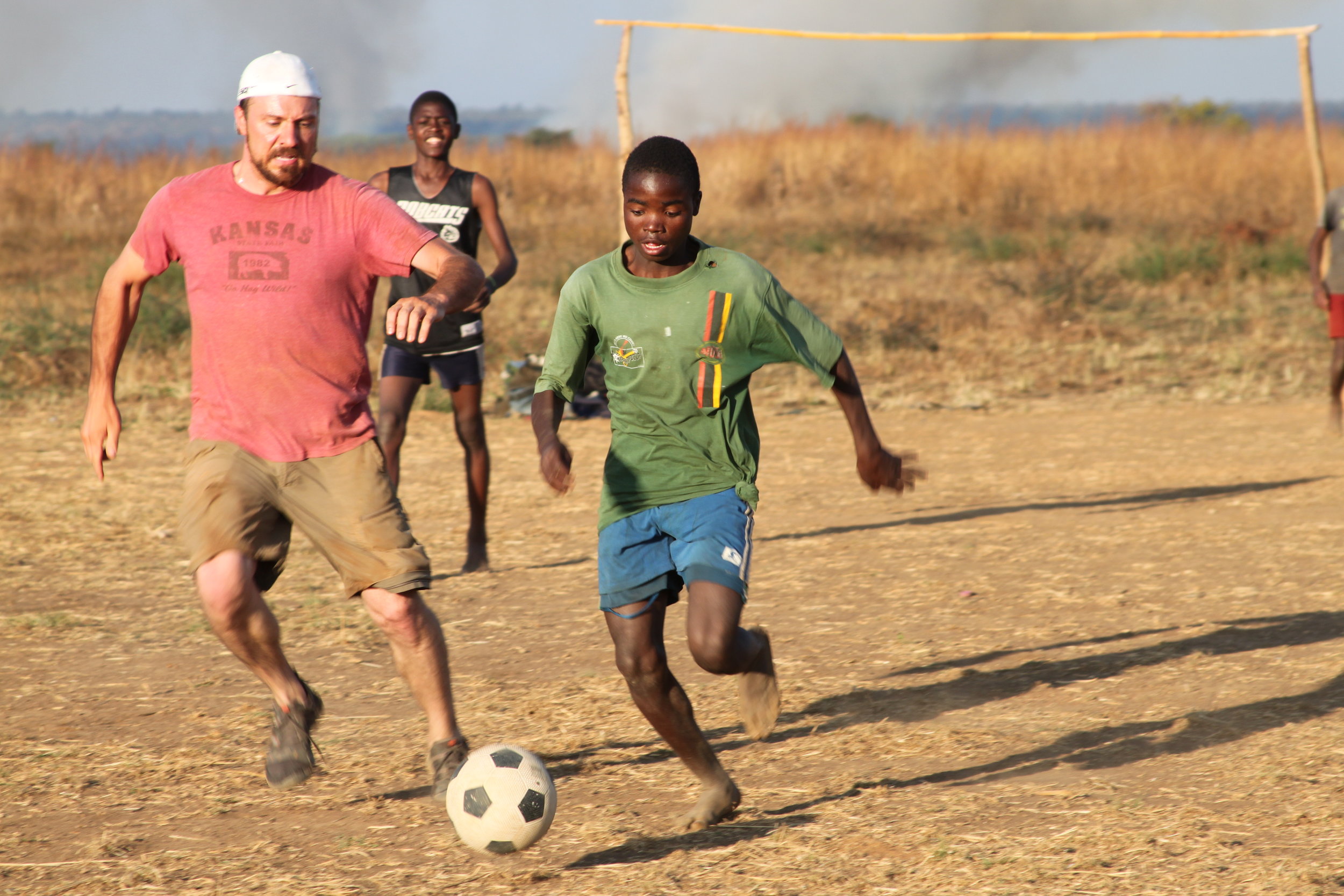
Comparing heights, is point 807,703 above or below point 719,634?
below

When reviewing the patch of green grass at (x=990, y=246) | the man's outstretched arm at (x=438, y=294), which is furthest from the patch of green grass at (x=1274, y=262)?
the man's outstretched arm at (x=438, y=294)

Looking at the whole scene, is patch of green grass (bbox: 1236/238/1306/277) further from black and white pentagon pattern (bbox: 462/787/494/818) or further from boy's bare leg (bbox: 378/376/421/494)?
black and white pentagon pattern (bbox: 462/787/494/818)

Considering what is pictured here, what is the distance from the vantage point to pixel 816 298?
16.5m

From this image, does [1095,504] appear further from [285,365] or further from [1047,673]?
[285,365]

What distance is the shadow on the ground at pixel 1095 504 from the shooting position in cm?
780

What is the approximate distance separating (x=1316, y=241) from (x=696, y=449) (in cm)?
683

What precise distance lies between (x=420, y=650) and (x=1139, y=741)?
2.33m

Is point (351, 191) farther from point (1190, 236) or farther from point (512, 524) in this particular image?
point (1190, 236)

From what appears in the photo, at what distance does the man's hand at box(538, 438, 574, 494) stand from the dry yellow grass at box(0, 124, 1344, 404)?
829cm

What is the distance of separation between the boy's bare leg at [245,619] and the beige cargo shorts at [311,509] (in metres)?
0.04

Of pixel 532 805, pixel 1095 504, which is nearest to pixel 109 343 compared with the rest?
pixel 532 805

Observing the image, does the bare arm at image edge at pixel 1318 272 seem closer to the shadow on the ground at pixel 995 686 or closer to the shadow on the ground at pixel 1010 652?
the shadow on the ground at pixel 995 686

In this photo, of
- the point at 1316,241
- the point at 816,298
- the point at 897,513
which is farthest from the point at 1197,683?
the point at 816,298

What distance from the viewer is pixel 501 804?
357cm
